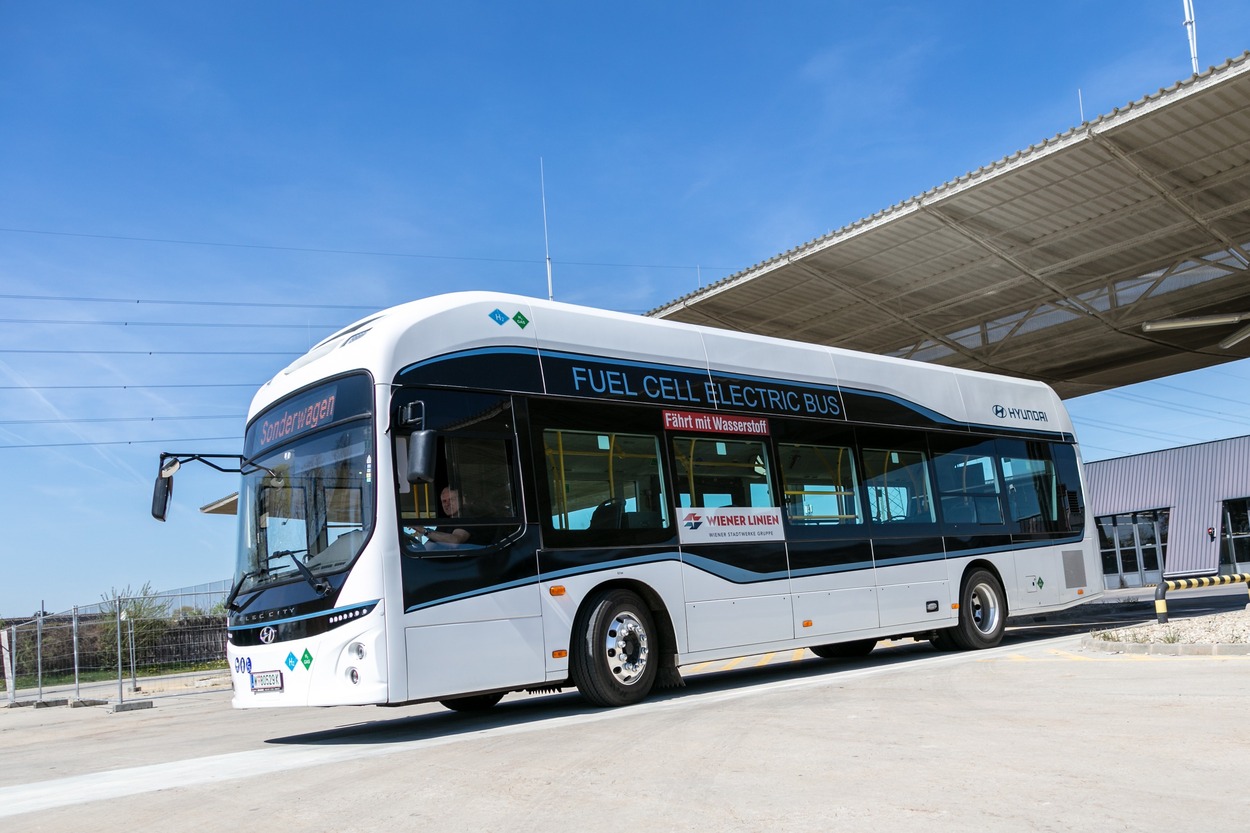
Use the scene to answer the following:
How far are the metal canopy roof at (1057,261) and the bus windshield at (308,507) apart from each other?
37.1 ft

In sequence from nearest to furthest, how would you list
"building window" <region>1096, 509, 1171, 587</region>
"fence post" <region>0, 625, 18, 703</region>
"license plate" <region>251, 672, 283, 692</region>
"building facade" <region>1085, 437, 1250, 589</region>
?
"license plate" <region>251, 672, 283, 692</region> < "fence post" <region>0, 625, 18, 703</region> < "building facade" <region>1085, 437, 1250, 589</region> < "building window" <region>1096, 509, 1171, 587</region>

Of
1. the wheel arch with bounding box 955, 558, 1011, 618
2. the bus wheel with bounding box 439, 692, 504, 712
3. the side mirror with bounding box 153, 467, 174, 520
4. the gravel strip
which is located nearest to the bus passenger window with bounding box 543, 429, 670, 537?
the bus wheel with bounding box 439, 692, 504, 712

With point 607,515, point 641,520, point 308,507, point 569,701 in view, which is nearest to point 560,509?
point 607,515

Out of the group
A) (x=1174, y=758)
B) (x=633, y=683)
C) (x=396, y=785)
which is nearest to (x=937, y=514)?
(x=633, y=683)

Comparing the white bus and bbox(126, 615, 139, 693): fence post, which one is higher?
the white bus

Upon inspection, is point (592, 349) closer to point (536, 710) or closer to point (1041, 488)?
point (536, 710)

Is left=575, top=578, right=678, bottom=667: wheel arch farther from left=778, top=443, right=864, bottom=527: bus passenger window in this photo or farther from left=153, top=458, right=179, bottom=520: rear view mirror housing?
left=153, top=458, right=179, bottom=520: rear view mirror housing

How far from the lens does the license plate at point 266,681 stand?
26.6 feet

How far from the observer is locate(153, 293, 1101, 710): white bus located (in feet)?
25.9

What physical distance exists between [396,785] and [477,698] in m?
4.71

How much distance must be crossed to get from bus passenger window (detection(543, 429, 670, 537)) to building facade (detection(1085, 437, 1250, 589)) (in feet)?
102

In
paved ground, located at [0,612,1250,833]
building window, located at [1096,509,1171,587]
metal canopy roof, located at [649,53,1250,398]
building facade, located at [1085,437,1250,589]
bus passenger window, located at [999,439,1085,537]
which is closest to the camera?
paved ground, located at [0,612,1250,833]

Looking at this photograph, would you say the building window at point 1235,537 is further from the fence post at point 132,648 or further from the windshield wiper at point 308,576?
the windshield wiper at point 308,576

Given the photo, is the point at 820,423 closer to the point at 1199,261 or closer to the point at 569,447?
the point at 569,447
